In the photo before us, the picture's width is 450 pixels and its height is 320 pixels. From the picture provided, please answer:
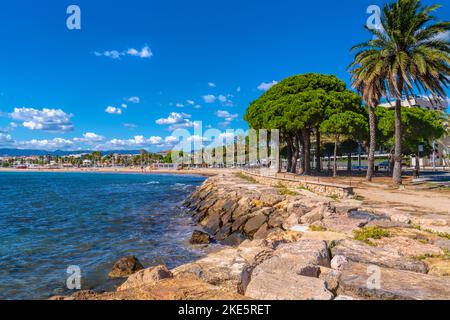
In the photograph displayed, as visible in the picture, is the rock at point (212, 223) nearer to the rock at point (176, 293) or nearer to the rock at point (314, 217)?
the rock at point (314, 217)

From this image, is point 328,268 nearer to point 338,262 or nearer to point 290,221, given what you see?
point 338,262

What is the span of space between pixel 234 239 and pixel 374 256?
9.04 meters

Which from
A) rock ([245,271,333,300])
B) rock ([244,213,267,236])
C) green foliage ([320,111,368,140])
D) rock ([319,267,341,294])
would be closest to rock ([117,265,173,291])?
rock ([245,271,333,300])

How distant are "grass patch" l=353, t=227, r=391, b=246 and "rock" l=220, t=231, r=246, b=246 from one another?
686 centimetres

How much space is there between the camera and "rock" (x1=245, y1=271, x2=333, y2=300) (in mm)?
5062

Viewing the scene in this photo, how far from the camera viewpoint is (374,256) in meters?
7.49

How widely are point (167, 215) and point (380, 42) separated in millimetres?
22379

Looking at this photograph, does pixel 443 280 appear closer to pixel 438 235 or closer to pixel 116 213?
pixel 438 235

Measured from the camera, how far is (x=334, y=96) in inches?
1435

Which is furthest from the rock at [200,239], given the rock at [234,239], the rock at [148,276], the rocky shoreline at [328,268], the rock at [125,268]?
the rock at [148,276]

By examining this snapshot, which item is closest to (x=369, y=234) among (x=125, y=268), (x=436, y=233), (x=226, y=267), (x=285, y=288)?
(x=436, y=233)
